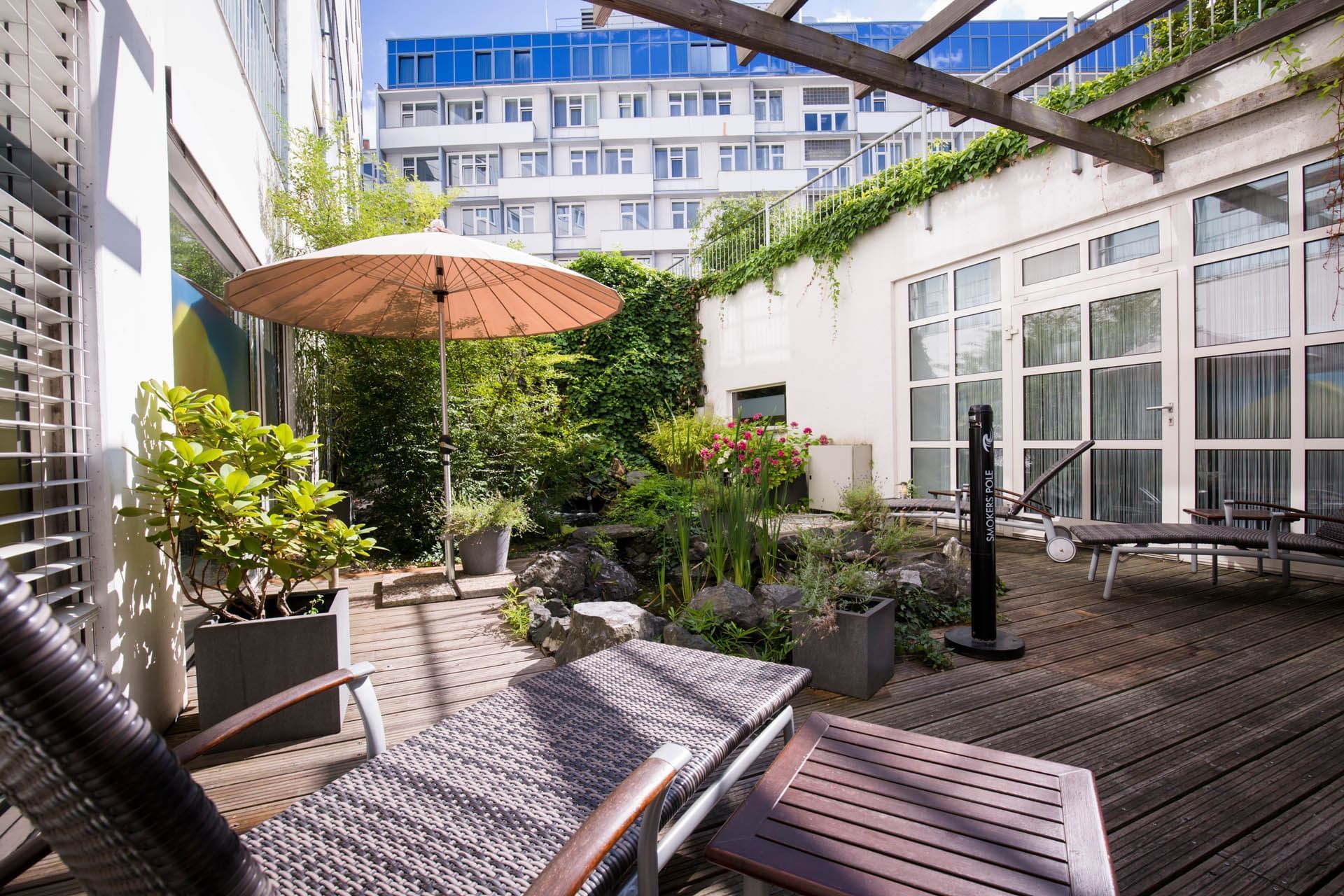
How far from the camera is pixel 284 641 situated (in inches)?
87.4

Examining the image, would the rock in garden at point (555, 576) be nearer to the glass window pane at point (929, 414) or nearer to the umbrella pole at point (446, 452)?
the umbrella pole at point (446, 452)

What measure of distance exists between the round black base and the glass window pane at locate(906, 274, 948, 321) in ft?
14.7

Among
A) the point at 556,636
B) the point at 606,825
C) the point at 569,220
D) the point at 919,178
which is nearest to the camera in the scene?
the point at 606,825

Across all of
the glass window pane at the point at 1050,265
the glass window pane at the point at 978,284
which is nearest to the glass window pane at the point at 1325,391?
the glass window pane at the point at 1050,265

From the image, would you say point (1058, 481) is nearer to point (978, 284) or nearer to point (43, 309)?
point (978, 284)

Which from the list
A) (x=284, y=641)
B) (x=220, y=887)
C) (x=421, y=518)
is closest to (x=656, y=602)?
(x=284, y=641)

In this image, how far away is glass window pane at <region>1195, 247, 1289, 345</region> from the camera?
14.0 feet

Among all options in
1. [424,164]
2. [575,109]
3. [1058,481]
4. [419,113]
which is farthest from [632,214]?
[1058,481]

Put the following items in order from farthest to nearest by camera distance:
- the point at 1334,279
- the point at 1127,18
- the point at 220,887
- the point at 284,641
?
the point at 1334,279
the point at 1127,18
the point at 284,641
the point at 220,887

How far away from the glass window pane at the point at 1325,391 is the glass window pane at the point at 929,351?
9.28 ft

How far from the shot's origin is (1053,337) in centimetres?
570

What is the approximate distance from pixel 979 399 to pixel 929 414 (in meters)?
0.60

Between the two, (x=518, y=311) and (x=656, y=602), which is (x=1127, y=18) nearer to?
(x=518, y=311)

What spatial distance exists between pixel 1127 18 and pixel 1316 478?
307cm
